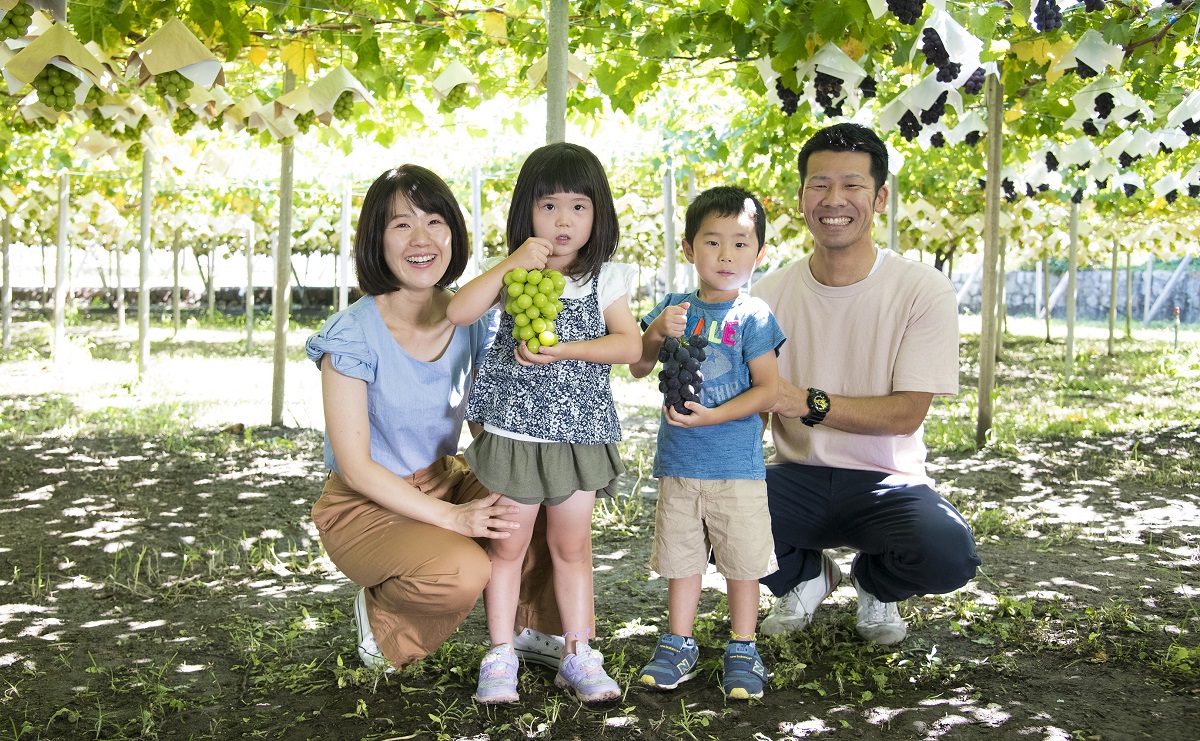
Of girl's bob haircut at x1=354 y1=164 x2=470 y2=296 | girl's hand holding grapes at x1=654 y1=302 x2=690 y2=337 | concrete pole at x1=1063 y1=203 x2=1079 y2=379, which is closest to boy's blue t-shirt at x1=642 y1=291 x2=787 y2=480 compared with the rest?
girl's hand holding grapes at x1=654 y1=302 x2=690 y2=337

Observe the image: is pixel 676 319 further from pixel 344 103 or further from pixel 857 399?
pixel 344 103

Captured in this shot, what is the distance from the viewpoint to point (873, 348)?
3170 mm

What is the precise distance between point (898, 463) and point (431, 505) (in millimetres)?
1480

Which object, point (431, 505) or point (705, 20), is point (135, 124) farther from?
point (431, 505)

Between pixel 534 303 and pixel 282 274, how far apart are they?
540 cm

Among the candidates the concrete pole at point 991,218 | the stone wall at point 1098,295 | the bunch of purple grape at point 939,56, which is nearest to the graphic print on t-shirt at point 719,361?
the bunch of purple grape at point 939,56

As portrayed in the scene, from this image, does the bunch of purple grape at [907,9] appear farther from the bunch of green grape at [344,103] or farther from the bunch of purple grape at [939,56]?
the bunch of green grape at [344,103]

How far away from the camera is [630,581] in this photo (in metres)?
3.97

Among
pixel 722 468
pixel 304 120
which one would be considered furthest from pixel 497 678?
pixel 304 120

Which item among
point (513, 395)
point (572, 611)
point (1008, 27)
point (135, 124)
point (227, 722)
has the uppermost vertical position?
point (1008, 27)

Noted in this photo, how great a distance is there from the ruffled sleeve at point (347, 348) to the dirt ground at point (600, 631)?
907 mm

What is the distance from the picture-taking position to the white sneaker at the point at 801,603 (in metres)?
3.28

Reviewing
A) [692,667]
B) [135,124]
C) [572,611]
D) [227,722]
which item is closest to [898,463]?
[692,667]

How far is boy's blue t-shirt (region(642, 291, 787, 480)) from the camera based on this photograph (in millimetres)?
2797
